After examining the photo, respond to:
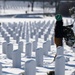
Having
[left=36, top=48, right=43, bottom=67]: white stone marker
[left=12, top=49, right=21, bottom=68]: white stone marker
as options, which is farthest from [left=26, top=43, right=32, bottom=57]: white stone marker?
[left=12, top=49, right=21, bottom=68]: white stone marker

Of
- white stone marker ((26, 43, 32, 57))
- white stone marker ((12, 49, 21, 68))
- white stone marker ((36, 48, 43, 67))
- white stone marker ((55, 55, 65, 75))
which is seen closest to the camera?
white stone marker ((55, 55, 65, 75))

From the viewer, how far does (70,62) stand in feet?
42.9

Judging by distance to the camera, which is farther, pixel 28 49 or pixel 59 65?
pixel 28 49

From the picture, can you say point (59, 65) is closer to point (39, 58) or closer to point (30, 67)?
point (30, 67)

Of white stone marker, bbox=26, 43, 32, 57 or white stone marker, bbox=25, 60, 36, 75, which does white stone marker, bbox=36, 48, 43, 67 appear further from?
white stone marker, bbox=25, 60, 36, 75

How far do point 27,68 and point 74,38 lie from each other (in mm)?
5639

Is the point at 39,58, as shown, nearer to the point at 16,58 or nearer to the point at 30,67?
the point at 16,58

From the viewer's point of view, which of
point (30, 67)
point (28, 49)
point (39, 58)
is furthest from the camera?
point (28, 49)

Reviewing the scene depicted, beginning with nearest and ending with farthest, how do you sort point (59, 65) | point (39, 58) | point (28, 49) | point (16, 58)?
1. point (59, 65)
2. point (16, 58)
3. point (39, 58)
4. point (28, 49)

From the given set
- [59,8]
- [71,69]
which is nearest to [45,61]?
[71,69]

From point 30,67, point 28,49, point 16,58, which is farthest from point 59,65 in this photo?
point 28,49

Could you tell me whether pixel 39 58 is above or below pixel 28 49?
below

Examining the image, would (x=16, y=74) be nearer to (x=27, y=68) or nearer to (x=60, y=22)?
(x=27, y=68)

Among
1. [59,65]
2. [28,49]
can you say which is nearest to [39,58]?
[28,49]
